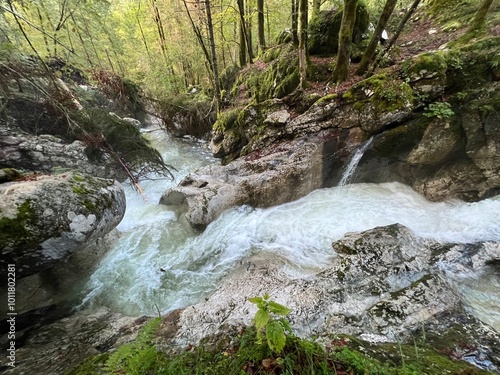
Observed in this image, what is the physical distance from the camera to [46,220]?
3.31 m

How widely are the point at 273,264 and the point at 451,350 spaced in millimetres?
2616

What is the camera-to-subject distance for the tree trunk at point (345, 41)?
21.6 ft

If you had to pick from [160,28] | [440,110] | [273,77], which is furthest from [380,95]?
[160,28]

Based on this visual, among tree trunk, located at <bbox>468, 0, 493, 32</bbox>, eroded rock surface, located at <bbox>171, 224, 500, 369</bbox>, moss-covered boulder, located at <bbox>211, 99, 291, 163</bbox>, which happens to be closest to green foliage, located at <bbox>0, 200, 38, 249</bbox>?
eroded rock surface, located at <bbox>171, 224, 500, 369</bbox>

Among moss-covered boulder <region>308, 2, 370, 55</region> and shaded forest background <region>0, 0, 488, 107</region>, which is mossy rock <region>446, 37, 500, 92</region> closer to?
moss-covered boulder <region>308, 2, 370, 55</region>

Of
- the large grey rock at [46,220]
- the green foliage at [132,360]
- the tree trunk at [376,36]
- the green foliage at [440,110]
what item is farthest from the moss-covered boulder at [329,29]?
the green foliage at [132,360]

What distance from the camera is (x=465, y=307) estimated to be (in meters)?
3.27

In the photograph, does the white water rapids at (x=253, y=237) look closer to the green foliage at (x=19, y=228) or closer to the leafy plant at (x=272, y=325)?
the green foliage at (x=19, y=228)

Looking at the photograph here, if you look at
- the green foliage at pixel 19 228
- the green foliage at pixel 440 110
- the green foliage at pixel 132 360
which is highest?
the green foliage at pixel 440 110

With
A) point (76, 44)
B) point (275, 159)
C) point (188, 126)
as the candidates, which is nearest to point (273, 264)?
point (275, 159)

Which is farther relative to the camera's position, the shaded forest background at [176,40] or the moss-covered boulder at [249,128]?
the shaded forest background at [176,40]

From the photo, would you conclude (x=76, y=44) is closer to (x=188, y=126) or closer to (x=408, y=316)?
(x=188, y=126)

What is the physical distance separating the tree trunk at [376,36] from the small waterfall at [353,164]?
2.81 metres

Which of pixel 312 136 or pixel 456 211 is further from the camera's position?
pixel 312 136
